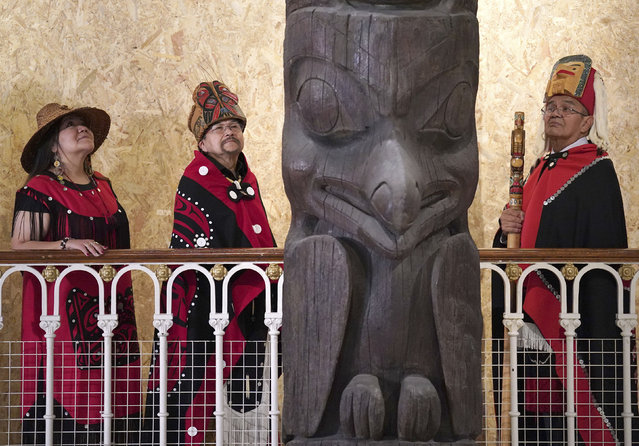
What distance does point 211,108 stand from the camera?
4.70m

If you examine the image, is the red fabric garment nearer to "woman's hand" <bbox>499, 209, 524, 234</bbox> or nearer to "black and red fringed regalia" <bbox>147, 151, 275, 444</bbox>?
"woman's hand" <bbox>499, 209, 524, 234</bbox>

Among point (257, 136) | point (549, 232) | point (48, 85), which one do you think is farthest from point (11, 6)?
point (549, 232)

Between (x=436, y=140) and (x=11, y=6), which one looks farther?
(x=11, y=6)

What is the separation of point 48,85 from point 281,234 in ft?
5.67

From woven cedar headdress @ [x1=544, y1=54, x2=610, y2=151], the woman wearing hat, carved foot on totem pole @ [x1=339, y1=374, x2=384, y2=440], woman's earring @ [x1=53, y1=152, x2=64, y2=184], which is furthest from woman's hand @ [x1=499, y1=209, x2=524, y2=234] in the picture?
carved foot on totem pole @ [x1=339, y1=374, x2=384, y2=440]

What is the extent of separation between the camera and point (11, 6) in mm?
5754

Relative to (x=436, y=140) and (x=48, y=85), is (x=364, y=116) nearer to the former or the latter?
(x=436, y=140)

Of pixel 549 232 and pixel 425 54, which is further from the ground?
pixel 425 54

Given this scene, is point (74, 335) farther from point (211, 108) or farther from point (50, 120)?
point (211, 108)

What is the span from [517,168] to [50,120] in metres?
2.32

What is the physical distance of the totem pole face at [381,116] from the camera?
2395 millimetres

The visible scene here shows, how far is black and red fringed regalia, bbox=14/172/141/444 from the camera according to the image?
4.22m

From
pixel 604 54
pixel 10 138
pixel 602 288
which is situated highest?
pixel 604 54

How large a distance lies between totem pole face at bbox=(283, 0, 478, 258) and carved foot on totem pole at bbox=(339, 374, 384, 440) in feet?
1.14
